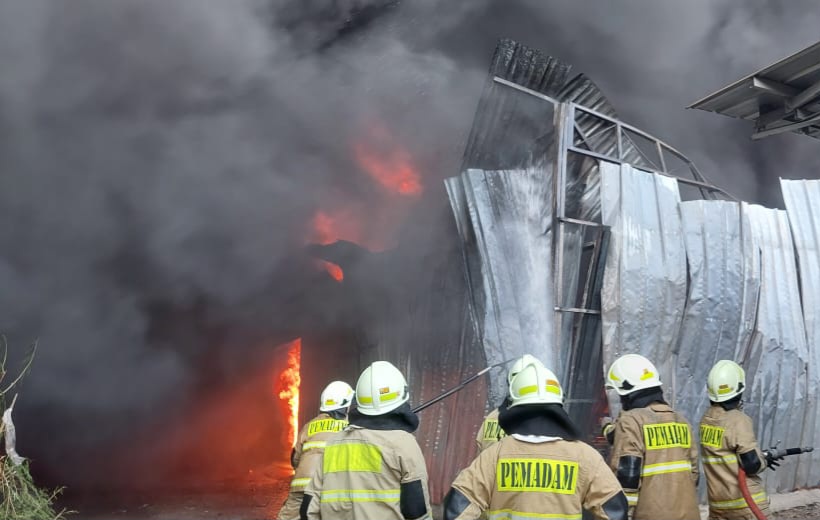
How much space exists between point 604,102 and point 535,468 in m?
5.08

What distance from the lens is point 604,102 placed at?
648 centimetres

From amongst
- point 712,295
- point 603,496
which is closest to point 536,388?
point 603,496

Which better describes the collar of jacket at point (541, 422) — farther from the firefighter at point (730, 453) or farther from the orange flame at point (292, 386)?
the orange flame at point (292, 386)

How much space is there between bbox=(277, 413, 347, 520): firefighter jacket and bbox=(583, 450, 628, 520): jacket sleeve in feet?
6.58

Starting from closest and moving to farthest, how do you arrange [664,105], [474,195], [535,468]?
[535,468] < [474,195] < [664,105]

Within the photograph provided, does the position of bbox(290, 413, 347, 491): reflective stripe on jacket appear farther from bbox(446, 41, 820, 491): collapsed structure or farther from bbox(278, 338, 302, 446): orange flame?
bbox(278, 338, 302, 446): orange flame

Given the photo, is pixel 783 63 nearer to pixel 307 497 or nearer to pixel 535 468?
pixel 535 468

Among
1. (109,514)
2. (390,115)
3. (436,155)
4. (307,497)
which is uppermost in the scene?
(390,115)

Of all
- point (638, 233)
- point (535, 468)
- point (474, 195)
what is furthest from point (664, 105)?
point (535, 468)

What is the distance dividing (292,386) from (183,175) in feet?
19.1

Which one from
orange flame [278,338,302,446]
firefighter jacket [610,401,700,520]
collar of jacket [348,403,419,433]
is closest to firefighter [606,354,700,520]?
firefighter jacket [610,401,700,520]

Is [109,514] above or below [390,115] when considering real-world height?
below

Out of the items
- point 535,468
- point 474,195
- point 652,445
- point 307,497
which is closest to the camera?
point 535,468

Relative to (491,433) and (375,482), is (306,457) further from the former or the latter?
(375,482)
